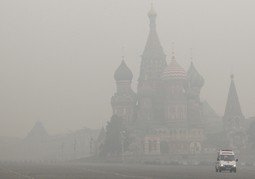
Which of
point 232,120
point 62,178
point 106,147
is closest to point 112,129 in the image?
point 106,147

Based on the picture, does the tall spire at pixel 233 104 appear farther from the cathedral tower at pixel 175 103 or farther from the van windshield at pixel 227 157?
the van windshield at pixel 227 157

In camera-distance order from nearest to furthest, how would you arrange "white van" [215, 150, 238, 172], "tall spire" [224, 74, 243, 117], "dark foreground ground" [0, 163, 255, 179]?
"dark foreground ground" [0, 163, 255, 179] → "white van" [215, 150, 238, 172] → "tall spire" [224, 74, 243, 117]

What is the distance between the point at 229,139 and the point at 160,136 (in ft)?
73.7

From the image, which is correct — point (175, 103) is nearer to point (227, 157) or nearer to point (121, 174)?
point (227, 157)

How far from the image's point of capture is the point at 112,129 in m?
155

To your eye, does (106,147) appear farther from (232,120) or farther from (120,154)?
(232,120)

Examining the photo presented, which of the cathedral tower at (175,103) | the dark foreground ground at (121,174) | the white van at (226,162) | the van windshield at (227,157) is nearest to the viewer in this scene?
the dark foreground ground at (121,174)

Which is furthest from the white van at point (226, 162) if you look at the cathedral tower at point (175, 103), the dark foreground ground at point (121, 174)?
the cathedral tower at point (175, 103)

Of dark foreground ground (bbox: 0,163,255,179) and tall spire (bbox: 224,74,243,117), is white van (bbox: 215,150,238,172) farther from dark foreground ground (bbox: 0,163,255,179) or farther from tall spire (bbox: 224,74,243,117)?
tall spire (bbox: 224,74,243,117)

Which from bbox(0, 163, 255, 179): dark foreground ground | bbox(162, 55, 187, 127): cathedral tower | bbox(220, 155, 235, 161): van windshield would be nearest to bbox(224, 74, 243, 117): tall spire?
bbox(162, 55, 187, 127): cathedral tower

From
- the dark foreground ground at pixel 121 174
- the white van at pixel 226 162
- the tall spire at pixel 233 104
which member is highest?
the tall spire at pixel 233 104

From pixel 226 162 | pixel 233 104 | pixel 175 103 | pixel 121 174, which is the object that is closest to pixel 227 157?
pixel 226 162

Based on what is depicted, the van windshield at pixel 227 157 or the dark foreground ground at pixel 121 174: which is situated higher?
the van windshield at pixel 227 157

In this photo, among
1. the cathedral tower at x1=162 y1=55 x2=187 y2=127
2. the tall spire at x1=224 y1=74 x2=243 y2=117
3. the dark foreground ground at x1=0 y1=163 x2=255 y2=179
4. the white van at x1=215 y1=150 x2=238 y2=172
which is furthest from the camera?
the cathedral tower at x1=162 y1=55 x2=187 y2=127
